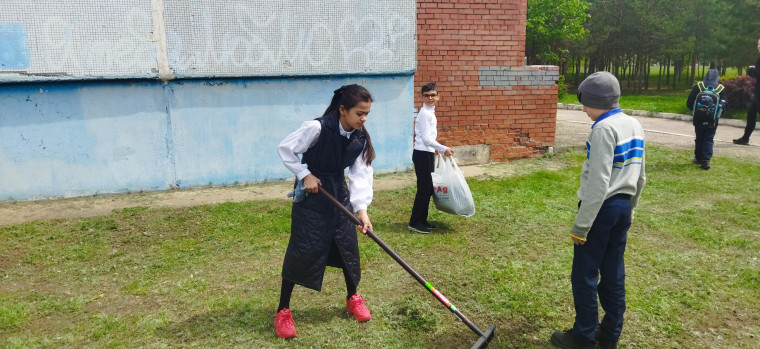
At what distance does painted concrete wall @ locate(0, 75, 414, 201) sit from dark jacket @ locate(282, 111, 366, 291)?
4.17 m

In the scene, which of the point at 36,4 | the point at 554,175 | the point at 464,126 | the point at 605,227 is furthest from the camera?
the point at 464,126

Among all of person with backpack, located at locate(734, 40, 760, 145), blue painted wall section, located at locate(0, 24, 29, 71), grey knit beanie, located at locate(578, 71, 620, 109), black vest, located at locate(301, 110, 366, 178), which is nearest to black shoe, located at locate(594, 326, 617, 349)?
grey knit beanie, located at locate(578, 71, 620, 109)

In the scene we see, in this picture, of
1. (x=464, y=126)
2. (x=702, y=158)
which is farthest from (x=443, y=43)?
(x=702, y=158)

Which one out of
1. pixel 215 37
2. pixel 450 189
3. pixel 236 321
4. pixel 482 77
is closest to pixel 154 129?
pixel 215 37

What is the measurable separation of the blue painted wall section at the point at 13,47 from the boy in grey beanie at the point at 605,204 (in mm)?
5997

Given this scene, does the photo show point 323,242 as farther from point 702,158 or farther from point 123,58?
point 702,158

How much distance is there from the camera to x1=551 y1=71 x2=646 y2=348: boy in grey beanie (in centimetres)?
295

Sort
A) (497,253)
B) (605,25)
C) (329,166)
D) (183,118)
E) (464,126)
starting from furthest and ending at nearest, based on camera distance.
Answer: (605,25)
(464,126)
(183,118)
(497,253)
(329,166)

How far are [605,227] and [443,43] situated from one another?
552cm

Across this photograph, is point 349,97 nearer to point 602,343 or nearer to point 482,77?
point 602,343

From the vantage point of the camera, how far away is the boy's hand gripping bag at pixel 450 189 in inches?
203

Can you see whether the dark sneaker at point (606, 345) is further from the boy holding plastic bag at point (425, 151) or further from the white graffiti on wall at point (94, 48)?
the white graffiti on wall at point (94, 48)

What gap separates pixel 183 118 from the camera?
6949 mm

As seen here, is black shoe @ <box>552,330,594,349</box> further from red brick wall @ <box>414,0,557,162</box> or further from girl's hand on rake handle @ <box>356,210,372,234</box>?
red brick wall @ <box>414,0,557,162</box>
